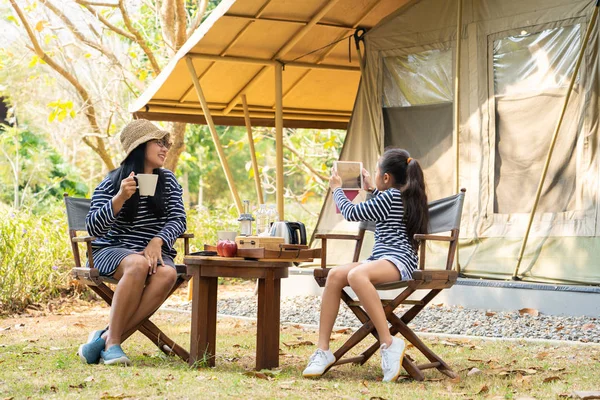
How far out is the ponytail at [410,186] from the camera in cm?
402

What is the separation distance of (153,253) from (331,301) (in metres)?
0.93

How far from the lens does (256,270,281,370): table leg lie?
398 centimetres

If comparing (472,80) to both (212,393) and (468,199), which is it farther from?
(212,393)

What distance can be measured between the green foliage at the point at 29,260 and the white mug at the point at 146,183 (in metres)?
3.28

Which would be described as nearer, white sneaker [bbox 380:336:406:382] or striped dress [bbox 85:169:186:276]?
white sneaker [bbox 380:336:406:382]

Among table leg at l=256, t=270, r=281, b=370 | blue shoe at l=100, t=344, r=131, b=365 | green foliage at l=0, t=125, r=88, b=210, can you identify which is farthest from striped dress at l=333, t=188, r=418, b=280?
green foliage at l=0, t=125, r=88, b=210

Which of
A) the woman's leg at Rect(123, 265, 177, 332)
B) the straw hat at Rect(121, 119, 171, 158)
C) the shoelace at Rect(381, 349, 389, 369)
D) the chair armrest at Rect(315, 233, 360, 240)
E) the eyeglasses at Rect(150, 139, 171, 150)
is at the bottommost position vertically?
the shoelace at Rect(381, 349, 389, 369)

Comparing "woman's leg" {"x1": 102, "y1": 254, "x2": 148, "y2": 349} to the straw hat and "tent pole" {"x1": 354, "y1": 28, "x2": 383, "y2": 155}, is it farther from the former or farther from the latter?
"tent pole" {"x1": 354, "y1": 28, "x2": 383, "y2": 155}

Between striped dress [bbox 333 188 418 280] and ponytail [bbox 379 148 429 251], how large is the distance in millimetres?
31

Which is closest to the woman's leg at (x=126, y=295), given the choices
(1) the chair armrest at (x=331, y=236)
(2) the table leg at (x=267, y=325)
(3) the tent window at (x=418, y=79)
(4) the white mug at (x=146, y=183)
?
(4) the white mug at (x=146, y=183)

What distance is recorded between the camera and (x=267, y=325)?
13.1 ft

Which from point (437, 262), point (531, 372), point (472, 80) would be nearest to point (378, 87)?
point (472, 80)

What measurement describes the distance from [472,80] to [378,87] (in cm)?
97

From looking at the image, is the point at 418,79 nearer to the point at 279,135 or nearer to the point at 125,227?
the point at 279,135
